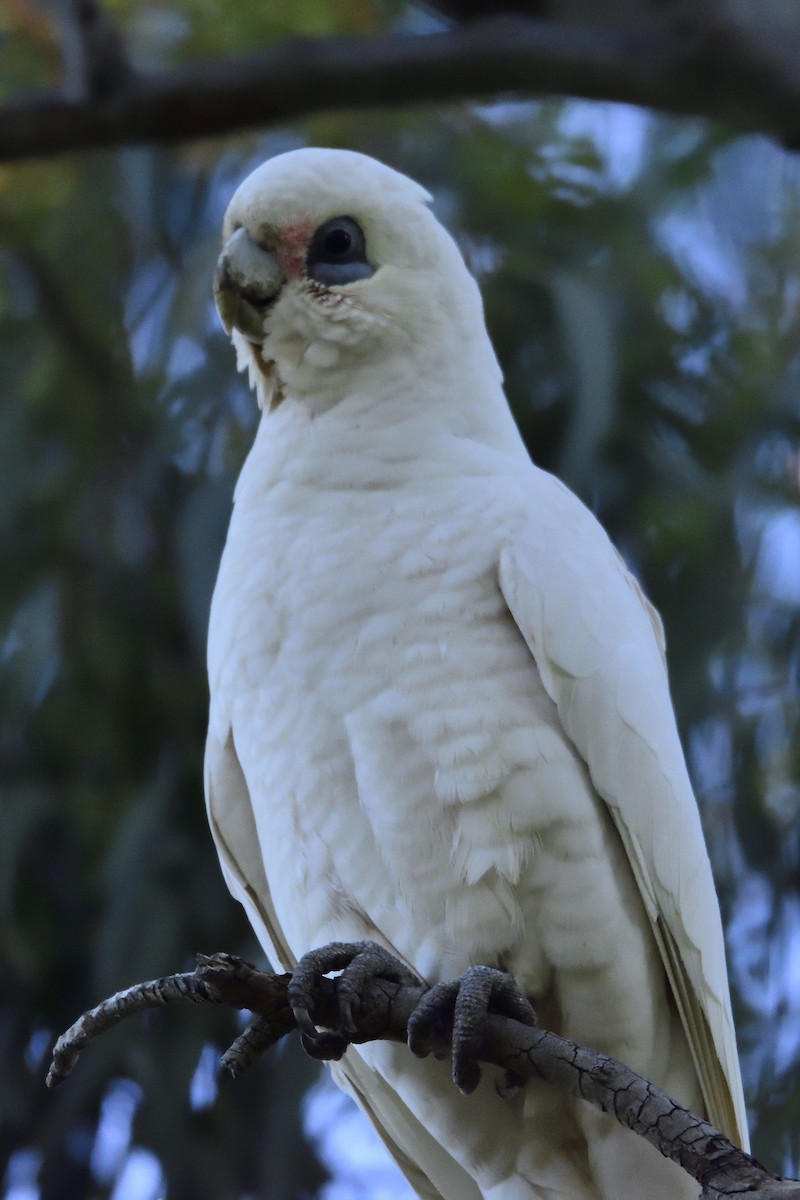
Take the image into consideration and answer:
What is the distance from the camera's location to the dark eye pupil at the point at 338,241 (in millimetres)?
1564

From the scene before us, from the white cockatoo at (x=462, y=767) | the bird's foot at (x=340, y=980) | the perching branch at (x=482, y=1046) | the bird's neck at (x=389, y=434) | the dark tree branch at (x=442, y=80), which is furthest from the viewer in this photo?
the dark tree branch at (x=442, y=80)

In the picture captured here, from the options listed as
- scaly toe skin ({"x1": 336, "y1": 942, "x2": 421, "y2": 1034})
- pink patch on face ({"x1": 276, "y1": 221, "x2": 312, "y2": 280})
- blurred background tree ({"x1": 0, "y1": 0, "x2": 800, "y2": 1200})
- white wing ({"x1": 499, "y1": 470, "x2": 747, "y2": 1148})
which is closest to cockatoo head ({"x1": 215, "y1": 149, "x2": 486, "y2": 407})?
pink patch on face ({"x1": 276, "y1": 221, "x2": 312, "y2": 280})

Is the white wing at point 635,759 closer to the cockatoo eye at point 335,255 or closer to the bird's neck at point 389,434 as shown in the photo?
the bird's neck at point 389,434

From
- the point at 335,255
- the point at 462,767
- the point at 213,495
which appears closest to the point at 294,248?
the point at 335,255

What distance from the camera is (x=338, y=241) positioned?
1.57 metres

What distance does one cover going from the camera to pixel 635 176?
3.17 m

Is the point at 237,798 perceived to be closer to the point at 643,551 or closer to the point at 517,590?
the point at 517,590

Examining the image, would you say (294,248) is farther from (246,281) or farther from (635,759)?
(635,759)

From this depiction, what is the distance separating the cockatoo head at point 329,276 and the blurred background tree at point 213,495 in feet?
3.09

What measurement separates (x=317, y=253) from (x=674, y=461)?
1.42 m

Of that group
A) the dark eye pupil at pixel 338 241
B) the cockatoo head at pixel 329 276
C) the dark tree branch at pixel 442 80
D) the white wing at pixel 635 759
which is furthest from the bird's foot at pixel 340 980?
the dark tree branch at pixel 442 80

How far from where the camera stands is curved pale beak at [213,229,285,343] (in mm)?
1562

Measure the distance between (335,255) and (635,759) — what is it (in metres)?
0.61

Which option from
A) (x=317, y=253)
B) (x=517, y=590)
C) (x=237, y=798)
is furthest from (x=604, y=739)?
(x=317, y=253)
